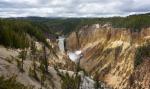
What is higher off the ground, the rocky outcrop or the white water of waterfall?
the rocky outcrop

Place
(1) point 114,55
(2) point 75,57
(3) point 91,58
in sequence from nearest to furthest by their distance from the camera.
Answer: (1) point 114,55 → (3) point 91,58 → (2) point 75,57

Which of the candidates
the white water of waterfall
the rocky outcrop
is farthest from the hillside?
the white water of waterfall

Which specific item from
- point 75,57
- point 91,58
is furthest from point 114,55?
point 75,57

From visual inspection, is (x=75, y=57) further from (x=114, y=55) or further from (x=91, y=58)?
(x=114, y=55)

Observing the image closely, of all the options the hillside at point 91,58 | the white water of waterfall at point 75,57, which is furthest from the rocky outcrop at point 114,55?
the white water of waterfall at point 75,57

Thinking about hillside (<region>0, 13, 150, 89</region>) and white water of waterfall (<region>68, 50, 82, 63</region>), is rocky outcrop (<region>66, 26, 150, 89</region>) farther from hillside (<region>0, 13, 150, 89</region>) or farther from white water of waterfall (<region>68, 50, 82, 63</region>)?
white water of waterfall (<region>68, 50, 82, 63</region>)

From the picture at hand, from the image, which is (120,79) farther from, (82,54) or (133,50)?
(82,54)

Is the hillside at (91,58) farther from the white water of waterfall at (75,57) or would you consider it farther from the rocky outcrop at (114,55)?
the white water of waterfall at (75,57)

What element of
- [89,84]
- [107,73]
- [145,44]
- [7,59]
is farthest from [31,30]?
[7,59]
